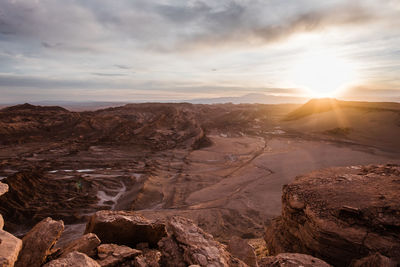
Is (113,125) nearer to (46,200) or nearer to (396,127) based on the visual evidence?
(46,200)

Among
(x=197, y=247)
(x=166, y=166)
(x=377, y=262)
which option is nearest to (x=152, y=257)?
(x=197, y=247)

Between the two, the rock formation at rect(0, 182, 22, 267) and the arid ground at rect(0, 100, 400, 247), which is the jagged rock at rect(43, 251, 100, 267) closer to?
the rock formation at rect(0, 182, 22, 267)

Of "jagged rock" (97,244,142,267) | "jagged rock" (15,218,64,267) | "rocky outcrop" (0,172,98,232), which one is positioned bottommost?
"rocky outcrop" (0,172,98,232)

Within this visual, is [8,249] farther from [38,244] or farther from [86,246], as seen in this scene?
[86,246]

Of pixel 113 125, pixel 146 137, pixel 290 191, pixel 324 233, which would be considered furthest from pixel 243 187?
pixel 113 125

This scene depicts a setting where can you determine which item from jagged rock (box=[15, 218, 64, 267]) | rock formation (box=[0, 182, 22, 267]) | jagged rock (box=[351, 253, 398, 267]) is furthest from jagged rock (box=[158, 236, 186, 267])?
jagged rock (box=[351, 253, 398, 267])

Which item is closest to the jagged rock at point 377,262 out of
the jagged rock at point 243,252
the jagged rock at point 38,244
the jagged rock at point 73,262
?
the jagged rock at point 243,252

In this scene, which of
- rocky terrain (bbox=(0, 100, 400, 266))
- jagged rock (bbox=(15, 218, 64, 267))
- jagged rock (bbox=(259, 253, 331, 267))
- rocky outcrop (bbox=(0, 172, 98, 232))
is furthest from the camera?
rocky terrain (bbox=(0, 100, 400, 266))
